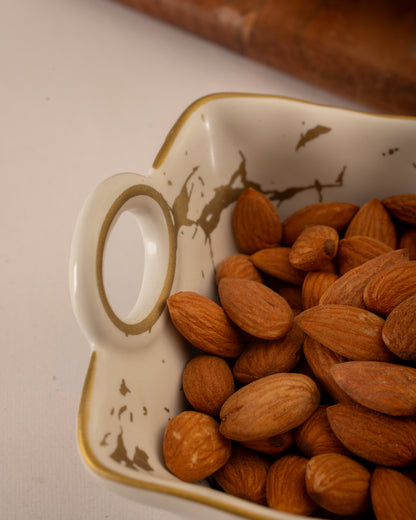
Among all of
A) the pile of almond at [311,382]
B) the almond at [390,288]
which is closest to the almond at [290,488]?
the pile of almond at [311,382]

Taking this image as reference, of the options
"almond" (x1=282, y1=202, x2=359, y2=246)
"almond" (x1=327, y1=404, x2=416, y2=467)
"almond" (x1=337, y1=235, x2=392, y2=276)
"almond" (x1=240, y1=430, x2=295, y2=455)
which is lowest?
"almond" (x1=240, y1=430, x2=295, y2=455)

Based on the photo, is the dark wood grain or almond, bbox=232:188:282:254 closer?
almond, bbox=232:188:282:254

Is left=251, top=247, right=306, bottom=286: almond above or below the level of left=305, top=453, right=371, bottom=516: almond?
above

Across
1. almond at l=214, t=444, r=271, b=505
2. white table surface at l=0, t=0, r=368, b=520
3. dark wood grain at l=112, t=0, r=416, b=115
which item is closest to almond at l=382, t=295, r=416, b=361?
almond at l=214, t=444, r=271, b=505

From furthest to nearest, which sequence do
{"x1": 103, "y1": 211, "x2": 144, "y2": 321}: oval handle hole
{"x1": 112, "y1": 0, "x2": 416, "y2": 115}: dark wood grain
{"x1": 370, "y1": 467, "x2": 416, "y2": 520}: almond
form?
{"x1": 112, "y1": 0, "x2": 416, "y2": 115}: dark wood grain, {"x1": 103, "y1": 211, "x2": 144, "y2": 321}: oval handle hole, {"x1": 370, "y1": 467, "x2": 416, "y2": 520}: almond

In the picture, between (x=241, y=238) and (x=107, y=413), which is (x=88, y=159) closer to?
(x=241, y=238)

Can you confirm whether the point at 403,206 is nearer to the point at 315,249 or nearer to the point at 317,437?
the point at 315,249

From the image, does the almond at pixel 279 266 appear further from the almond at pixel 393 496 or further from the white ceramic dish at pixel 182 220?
the almond at pixel 393 496

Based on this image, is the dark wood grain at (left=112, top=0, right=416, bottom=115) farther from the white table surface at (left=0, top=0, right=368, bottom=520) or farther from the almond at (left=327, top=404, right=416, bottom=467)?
the almond at (left=327, top=404, right=416, bottom=467)
